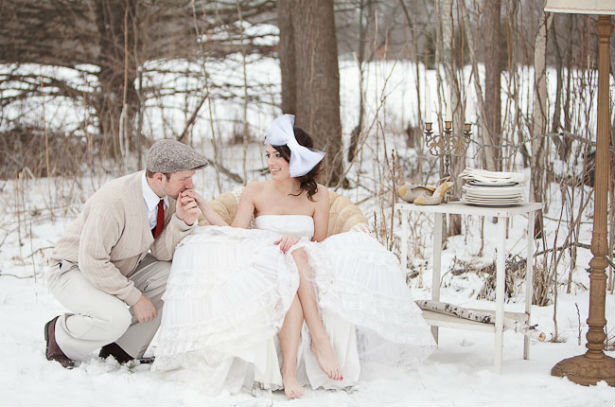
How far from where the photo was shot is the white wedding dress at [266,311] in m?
2.79

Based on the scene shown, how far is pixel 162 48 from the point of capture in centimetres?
871

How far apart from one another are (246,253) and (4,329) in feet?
Result: 5.36

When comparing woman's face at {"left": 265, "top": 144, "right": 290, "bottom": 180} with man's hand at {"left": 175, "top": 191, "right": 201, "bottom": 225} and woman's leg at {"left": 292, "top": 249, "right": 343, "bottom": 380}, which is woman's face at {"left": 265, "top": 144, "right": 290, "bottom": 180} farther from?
woman's leg at {"left": 292, "top": 249, "right": 343, "bottom": 380}

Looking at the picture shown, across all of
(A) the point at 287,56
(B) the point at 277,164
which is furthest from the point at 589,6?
(A) the point at 287,56

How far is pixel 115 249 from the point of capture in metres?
3.06

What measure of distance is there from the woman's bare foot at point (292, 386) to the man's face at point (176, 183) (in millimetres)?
943

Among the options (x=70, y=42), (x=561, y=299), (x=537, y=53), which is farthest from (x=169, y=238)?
(x=70, y=42)

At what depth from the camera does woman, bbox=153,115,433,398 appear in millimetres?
2795

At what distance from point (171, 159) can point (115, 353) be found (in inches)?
39.9

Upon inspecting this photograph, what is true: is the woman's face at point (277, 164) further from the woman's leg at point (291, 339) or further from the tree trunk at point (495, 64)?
the tree trunk at point (495, 64)

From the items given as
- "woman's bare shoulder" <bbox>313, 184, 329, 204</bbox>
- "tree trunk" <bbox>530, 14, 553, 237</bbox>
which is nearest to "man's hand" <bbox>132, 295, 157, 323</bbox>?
"woman's bare shoulder" <bbox>313, 184, 329, 204</bbox>

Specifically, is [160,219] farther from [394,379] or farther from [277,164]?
[394,379]

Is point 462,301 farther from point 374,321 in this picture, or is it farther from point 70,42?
point 70,42

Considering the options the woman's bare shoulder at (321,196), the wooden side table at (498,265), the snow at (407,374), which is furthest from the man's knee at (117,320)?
the wooden side table at (498,265)
